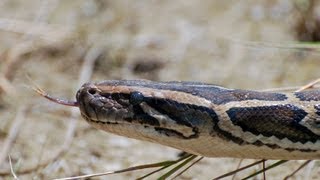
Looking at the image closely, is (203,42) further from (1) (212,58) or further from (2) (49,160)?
(2) (49,160)

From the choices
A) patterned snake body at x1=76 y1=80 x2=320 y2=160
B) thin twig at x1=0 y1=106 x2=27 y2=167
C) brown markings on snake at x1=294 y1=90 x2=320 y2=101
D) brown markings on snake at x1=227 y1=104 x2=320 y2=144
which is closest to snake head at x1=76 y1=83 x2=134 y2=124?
patterned snake body at x1=76 y1=80 x2=320 y2=160

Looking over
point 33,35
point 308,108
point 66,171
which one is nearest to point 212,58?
point 33,35

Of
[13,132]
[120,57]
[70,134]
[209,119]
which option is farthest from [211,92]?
[120,57]

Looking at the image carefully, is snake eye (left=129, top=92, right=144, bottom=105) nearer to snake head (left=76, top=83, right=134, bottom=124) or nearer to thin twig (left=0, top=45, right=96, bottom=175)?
snake head (left=76, top=83, right=134, bottom=124)

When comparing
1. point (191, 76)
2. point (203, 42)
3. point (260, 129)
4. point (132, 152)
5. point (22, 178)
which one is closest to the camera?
point (260, 129)

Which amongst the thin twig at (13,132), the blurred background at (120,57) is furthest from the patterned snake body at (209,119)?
the thin twig at (13,132)

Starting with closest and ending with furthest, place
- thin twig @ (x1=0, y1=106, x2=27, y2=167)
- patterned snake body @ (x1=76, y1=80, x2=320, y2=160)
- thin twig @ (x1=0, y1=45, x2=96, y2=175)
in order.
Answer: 1. patterned snake body @ (x1=76, y1=80, x2=320, y2=160)
2. thin twig @ (x1=0, y1=45, x2=96, y2=175)
3. thin twig @ (x1=0, y1=106, x2=27, y2=167)
